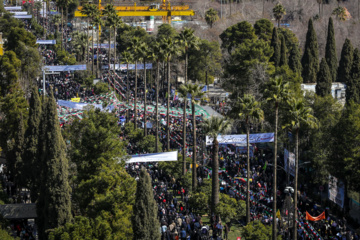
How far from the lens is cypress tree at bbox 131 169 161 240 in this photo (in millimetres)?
27500

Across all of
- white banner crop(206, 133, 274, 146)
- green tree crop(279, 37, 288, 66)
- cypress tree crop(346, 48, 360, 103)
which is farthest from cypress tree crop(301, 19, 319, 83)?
white banner crop(206, 133, 274, 146)

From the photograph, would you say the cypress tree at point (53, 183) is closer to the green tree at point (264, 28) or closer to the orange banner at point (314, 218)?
the orange banner at point (314, 218)

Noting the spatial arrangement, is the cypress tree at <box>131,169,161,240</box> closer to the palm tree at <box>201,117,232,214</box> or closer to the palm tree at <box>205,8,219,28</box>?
the palm tree at <box>201,117,232,214</box>

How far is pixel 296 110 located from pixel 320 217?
6635mm

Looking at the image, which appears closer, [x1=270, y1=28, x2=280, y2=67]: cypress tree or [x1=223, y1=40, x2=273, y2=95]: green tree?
[x1=223, y1=40, x2=273, y2=95]: green tree

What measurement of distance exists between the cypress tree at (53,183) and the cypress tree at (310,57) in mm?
44677

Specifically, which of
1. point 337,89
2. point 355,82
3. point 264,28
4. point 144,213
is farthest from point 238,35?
point 144,213

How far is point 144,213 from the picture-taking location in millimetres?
27500

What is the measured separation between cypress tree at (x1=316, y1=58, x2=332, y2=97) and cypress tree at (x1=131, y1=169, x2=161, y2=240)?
4019cm

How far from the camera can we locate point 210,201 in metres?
39.1

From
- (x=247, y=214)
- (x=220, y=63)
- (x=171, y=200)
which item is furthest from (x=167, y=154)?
(x=220, y=63)

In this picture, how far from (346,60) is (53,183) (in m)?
46.0

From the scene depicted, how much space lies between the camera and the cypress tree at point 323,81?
63.9 meters

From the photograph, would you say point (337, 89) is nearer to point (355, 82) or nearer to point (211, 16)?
point (355, 82)
